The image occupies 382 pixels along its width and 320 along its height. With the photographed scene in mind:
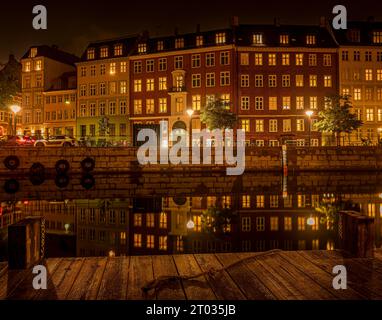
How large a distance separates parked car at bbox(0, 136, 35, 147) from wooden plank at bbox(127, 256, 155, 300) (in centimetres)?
3636

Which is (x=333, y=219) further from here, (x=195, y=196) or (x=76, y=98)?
(x=76, y=98)

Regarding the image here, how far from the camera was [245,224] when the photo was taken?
Result: 1616 cm

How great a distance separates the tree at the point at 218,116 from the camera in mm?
48938

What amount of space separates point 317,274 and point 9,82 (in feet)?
226

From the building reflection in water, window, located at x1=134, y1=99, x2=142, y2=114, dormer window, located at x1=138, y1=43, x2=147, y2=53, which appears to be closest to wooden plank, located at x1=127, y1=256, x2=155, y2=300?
the building reflection in water

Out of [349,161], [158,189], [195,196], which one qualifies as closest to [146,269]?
[195,196]

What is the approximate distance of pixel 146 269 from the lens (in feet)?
21.7

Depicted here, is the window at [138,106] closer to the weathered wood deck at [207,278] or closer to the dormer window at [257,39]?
the dormer window at [257,39]

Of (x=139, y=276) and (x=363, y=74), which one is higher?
(x=363, y=74)

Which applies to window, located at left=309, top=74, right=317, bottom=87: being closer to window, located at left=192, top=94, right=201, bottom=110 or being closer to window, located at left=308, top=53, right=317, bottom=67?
window, located at left=308, top=53, right=317, bottom=67

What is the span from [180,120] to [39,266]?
164ft

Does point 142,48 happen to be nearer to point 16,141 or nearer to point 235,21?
point 235,21

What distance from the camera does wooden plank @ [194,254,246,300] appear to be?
5.34m

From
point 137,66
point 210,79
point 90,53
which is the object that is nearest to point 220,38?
point 210,79
